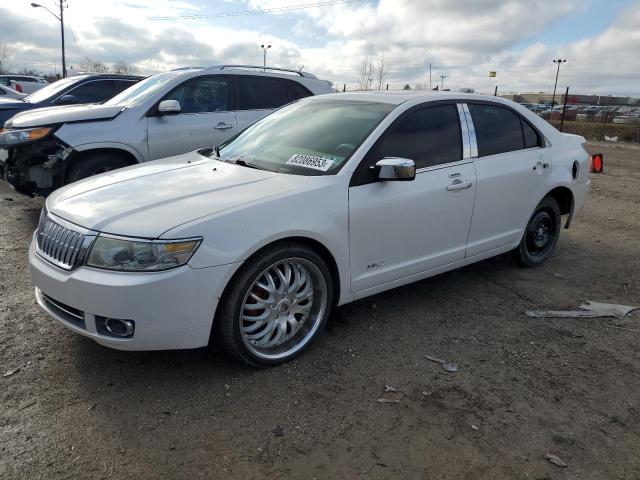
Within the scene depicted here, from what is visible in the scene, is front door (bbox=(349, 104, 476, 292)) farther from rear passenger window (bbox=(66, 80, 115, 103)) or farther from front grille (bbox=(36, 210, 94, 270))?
rear passenger window (bbox=(66, 80, 115, 103))

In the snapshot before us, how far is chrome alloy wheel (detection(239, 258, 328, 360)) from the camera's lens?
323 cm

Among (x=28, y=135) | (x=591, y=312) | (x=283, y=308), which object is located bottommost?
(x=591, y=312)

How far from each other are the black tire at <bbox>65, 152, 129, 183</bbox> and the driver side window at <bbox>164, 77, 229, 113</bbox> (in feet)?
3.24

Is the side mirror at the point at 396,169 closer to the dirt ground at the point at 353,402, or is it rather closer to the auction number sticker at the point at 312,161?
the auction number sticker at the point at 312,161

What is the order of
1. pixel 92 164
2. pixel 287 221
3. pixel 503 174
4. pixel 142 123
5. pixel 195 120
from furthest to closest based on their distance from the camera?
pixel 195 120 < pixel 142 123 < pixel 92 164 < pixel 503 174 < pixel 287 221

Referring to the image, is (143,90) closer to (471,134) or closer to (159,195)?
(159,195)

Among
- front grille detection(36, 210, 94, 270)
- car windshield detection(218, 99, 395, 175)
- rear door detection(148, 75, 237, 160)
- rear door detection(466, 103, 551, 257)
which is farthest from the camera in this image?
rear door detection(148, 75, 237, 160)

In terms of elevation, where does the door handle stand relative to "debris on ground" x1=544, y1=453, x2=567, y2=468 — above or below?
above

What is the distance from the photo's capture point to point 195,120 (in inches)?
267

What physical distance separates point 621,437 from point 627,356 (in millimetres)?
1040

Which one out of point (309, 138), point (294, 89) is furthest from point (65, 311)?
point (294, 89)

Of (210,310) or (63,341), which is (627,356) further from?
(63,341)

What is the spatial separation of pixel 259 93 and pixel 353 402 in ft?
17.5

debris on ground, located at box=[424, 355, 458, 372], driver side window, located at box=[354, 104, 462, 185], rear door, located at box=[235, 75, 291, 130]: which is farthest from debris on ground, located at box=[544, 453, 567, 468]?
rear door, located at box=[235, 75, 291, 130]
